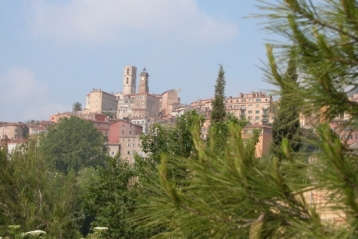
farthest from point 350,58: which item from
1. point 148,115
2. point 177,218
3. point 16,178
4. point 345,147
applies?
point 148,115

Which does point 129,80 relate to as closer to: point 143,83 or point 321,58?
point 143,83

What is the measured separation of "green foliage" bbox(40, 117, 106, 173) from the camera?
2963 inches

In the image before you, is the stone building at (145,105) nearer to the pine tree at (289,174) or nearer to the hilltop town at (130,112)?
the hilltop town at (130,112)

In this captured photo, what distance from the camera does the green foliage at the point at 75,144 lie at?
2963 inches

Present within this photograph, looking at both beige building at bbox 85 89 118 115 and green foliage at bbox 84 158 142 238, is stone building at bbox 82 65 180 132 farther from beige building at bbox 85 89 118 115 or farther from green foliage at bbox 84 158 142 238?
green foliage at bbox 84 158 142 238

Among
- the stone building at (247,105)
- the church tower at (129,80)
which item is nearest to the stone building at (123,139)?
the stone building at (247,105)

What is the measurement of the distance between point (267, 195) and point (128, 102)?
117515mm

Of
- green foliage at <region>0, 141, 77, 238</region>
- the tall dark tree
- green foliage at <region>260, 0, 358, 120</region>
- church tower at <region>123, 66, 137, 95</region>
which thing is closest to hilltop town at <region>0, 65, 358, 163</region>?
church tower at <region>123, 66, 137, 95</region>

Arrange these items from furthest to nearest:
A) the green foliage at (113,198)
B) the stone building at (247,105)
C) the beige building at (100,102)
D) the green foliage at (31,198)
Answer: the beige building at (100,102)
the stone building at (247,105)
the green foliage at (113,198)
the green foliage at (31,198)

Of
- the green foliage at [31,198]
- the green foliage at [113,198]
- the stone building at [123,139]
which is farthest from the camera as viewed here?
the stone building at [123,139]

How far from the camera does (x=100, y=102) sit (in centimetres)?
11669

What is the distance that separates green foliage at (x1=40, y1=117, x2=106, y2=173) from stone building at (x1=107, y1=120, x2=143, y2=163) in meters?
2.86

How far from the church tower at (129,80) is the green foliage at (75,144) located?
52391 mm

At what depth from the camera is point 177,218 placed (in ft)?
8.24
